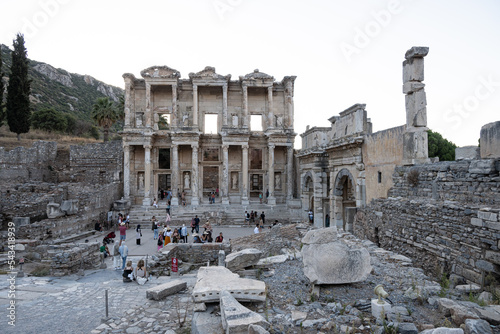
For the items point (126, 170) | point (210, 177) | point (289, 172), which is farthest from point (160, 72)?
point (289, 172)

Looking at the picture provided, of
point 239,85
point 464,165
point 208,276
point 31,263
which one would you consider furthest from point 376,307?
point 239,85

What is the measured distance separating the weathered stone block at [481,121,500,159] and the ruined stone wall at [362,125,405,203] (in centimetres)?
295

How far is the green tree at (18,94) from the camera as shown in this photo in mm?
33812

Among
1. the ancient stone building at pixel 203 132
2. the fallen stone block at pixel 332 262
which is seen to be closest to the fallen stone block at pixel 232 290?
the fallen stone block at pixel 332 262

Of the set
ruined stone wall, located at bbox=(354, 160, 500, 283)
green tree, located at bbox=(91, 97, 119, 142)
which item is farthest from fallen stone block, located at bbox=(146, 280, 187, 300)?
green tree, located at bbox=(91, 97, 119, 142)

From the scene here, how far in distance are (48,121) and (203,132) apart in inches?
1200

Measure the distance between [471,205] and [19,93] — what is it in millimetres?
42155

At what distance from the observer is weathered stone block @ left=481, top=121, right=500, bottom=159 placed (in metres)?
7.25

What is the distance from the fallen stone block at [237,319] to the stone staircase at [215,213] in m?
18.0

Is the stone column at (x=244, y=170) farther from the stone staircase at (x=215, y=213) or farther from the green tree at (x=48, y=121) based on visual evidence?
the green tree at (x=48, y=121)

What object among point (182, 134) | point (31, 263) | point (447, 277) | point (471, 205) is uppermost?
point (182, 134)

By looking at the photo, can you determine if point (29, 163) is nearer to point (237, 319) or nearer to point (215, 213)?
point (215, 213)

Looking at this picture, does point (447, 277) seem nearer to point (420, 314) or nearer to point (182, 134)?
point (420, 314)

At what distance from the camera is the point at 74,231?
59.8 ft
